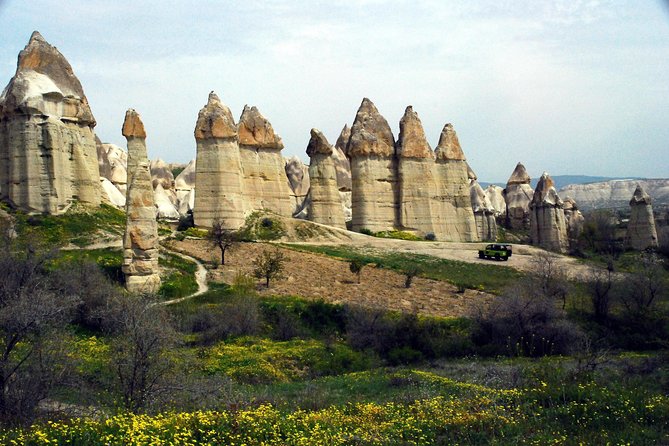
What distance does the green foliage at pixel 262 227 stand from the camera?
39.9 metres

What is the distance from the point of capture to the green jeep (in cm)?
4000

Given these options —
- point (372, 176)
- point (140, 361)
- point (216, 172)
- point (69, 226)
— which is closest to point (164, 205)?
point (216, 172)

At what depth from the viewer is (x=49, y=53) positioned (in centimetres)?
3672

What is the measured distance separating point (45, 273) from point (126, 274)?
2.67 m

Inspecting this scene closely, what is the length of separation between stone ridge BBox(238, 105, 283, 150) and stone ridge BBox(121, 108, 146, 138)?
5.69 metres

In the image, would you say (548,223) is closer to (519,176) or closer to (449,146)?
(449,146)

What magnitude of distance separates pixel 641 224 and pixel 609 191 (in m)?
124

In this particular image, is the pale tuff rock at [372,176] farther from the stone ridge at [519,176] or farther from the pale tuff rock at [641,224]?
the stone ridge at [519,176]

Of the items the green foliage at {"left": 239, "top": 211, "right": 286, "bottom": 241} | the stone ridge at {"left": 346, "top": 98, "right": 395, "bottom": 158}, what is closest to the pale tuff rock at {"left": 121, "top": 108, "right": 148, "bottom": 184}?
the green foliage at {"left": 239, "top": 211, "right": 286, "bottom": 241}

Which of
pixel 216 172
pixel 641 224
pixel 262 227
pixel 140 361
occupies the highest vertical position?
pixel 216 172

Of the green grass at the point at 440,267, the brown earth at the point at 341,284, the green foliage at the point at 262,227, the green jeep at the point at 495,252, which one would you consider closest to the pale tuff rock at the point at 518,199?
the green jeep at the point at 495,252

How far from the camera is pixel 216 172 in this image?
130 feet

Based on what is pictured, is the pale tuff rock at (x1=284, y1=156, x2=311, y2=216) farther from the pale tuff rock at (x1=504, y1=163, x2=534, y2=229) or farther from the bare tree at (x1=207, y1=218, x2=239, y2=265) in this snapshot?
the bare tree at (x1=207, y1=218, x2=239, y2=265)

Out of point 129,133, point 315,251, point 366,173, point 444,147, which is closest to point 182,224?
point 129,133
